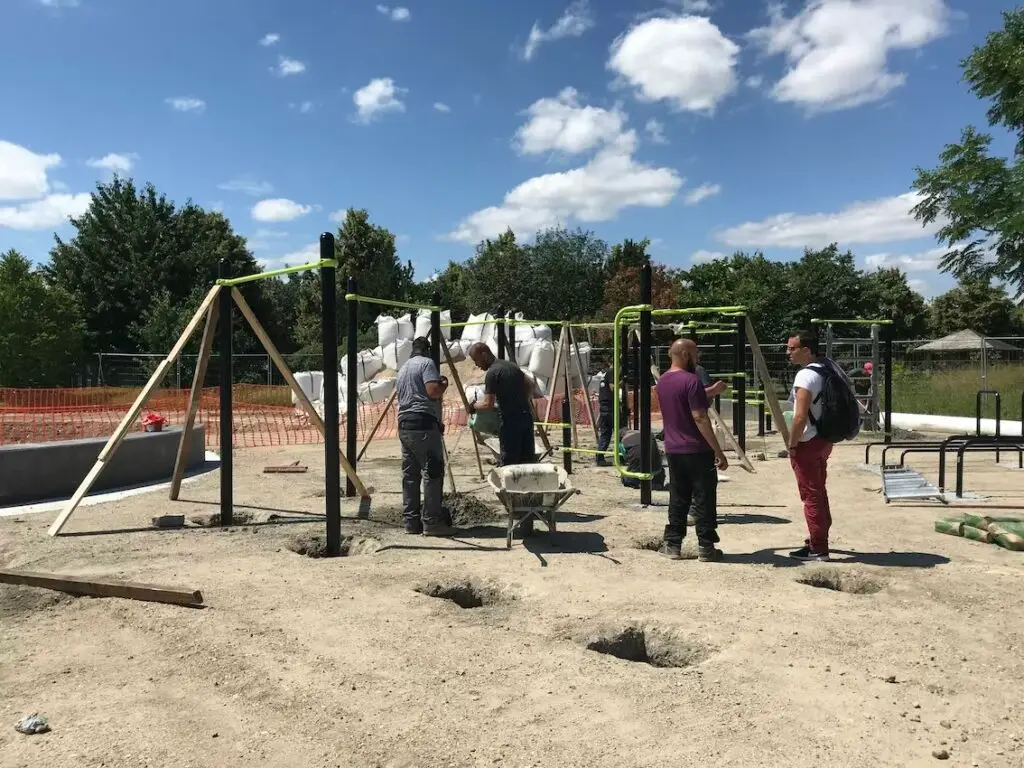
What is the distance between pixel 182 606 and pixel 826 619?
3.73m

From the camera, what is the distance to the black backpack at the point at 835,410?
535 centimetres

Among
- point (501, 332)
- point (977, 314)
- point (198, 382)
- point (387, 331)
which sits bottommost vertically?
point (198, 382)

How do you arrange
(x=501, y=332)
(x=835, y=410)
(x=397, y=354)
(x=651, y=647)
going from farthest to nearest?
(x=397, y=354)
(x=501, y=332)
(x=835, y=410)
(x=651, y=647)

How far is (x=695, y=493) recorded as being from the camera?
5.59 m

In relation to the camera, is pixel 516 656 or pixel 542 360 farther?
pixel 542 360

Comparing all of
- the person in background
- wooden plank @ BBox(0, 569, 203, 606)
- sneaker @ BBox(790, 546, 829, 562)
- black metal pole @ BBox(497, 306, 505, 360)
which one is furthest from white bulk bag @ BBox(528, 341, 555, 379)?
wooden plank @ BBox(0, 569, 203, 606)

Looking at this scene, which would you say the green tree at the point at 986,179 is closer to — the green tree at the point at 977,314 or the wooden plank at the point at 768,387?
the wooden plank at the point at 768,387

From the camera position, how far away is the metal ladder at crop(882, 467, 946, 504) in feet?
24.8

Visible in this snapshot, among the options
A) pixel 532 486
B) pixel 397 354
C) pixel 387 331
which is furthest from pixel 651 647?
pixel 387 331

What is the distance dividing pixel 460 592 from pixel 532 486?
4.68ft

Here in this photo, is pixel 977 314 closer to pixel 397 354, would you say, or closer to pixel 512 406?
pixel 397 354

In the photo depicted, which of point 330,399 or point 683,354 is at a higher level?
point 683,354

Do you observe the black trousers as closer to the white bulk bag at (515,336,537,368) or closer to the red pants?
the red pants

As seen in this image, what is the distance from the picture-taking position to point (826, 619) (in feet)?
13.9
